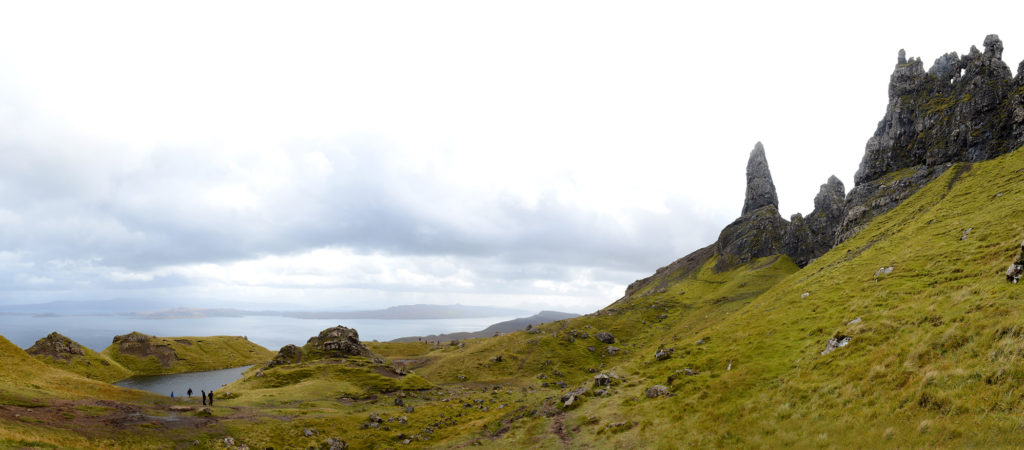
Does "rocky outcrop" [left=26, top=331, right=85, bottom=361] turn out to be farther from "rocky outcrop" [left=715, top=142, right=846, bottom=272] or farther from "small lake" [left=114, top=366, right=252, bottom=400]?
"rocky outcrop" [left=715, top=142, right=846, bottom=272]

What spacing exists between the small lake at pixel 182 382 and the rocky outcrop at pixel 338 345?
3739 centimetres

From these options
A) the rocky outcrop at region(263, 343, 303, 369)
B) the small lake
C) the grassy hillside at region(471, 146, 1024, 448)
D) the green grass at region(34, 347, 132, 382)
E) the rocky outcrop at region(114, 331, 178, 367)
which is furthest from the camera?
the rocky outcrop at region(114, 331, 178, 367)

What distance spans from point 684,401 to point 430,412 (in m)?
48.6

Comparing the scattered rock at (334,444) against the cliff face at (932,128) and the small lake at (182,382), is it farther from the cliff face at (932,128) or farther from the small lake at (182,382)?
the cliff face at (932,128)

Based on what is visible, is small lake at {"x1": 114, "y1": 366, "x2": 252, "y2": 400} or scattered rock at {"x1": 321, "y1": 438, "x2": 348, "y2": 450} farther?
small lake at {"x1": 114, "y1": 366, "x2": 252, "y2": 400}

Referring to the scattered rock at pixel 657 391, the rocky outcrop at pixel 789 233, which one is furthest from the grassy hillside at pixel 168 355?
the rocky outcrop at pixel 789 233

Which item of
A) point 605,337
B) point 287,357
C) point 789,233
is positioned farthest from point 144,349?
point 789,233

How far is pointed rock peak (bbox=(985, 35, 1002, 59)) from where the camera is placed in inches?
4373

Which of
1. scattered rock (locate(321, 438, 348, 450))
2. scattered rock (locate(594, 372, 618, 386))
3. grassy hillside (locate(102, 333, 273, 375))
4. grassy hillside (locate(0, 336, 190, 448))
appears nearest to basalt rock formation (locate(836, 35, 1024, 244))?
scattered rock (locate(594, 372, 618, 386))

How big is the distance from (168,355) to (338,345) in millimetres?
111098

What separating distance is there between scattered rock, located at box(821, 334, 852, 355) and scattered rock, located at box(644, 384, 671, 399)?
16.2 m

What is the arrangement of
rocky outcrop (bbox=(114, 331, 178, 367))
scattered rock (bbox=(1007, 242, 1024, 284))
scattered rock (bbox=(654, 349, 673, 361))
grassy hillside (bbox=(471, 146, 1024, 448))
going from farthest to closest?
rocky outcrop (bbox=(114, 331, 178, 367)), scattered rock (bbox=(654, 349, 673, 361)), scattered rock (bbox=(1007, 242, 1024, 284)), grassy hillside (bbox=(471, 146, 1024, 448))

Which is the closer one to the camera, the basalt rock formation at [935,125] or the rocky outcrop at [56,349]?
the basalt rock formation at [935,125]

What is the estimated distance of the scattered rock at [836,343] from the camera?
3550cm
